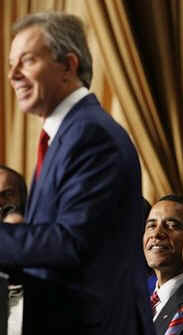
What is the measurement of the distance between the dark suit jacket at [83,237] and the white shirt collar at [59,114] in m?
0.04

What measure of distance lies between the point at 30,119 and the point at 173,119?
1.00m

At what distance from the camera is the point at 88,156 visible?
7.47 feet

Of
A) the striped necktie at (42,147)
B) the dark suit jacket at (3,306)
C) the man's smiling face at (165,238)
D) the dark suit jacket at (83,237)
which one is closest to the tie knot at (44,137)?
the striped necktie at (42,147)

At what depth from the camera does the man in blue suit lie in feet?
7.28

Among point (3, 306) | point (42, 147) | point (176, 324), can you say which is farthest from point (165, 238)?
point (3, 306)

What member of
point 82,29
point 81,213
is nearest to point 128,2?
point 82,29

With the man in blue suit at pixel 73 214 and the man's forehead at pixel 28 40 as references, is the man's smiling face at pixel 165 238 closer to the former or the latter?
the man in blue suit at pixel 73 214

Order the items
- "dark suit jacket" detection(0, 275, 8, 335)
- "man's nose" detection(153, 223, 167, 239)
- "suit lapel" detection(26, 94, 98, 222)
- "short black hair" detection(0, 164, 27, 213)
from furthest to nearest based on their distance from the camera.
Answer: "man's nose" detection(153, 223, 167, 239), "short black hair" detection(0, 164, 27, 213), "suit lapel" detection(26, 94, 98, 222), "dark suit jacket" detection(0, 275, 8, 335)

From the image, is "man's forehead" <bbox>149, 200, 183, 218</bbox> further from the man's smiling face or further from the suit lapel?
the suit lapel

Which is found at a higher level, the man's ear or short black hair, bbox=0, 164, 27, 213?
the man's ear

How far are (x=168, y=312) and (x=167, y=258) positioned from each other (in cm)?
36

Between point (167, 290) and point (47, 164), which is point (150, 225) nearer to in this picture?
point (167, 290)

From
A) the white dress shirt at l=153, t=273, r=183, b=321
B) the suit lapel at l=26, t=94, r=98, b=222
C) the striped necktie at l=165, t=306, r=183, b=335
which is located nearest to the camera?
the suit lapel at l=26, t=94, r=98, b=222

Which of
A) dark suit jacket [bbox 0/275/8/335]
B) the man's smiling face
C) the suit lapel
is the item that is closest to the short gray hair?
the suit lapel
